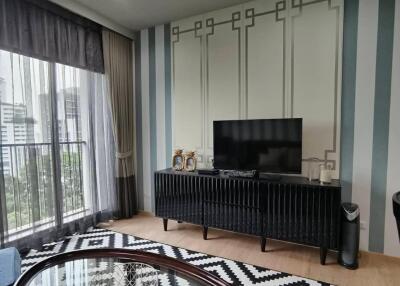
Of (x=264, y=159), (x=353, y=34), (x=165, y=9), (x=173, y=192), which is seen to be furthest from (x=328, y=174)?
(x=165, y=9)

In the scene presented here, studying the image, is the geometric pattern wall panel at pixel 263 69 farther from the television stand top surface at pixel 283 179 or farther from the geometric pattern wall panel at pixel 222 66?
the television stand top surface at pixel 283 179

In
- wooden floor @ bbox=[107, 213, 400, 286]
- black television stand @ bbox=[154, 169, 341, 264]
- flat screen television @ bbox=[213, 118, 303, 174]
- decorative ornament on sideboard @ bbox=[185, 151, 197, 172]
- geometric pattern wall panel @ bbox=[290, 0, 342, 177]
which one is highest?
geometric pattern wall panel @ bbox=[290, 0, 342, 177]

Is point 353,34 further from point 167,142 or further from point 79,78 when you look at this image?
point 79,78

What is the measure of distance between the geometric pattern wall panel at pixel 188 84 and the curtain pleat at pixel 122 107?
30.1 inches

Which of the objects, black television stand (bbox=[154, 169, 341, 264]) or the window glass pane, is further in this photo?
the window glass pane

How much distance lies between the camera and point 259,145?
263 cm

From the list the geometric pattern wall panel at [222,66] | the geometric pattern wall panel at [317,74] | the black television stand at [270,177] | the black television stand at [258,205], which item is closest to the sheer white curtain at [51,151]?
the black television stand at [258,205]

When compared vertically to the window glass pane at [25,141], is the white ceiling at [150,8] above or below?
above

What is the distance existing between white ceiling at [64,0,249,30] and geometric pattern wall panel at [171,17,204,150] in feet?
0.63

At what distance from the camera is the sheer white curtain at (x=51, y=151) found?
2385 mm

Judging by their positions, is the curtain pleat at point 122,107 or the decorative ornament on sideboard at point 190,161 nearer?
the decorative ornament on sideboard at point 190,161

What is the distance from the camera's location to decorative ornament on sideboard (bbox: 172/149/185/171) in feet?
10.4

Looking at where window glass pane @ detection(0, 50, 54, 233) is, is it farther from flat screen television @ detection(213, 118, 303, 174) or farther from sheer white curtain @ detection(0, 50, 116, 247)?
flat screen television @ detection(213, 118, 303, 174)

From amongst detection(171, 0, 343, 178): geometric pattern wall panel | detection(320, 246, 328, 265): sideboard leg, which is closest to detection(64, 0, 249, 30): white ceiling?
detection(171, 0, 343, 178): geometric pattern wall panel
